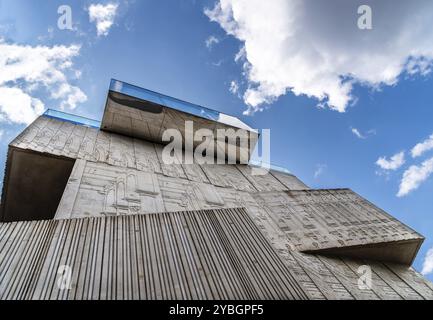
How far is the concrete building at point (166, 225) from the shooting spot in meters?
3.17

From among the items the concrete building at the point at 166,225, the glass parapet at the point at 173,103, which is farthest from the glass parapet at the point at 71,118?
the glass parapet at the point at 173,103

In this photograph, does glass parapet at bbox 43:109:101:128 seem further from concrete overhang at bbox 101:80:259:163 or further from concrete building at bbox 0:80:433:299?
concrete overhang at bbox 101:80:259:163

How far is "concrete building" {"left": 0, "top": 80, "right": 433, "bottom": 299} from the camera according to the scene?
3.17 m

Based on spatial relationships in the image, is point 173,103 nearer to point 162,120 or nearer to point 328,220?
point 162,120

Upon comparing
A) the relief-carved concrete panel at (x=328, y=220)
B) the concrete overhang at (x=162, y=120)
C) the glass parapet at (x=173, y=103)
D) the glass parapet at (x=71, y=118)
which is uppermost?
the glass parapet at (x=173, y=103)

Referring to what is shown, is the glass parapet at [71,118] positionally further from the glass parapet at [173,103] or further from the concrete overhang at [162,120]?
the glass parapet at [173,103]

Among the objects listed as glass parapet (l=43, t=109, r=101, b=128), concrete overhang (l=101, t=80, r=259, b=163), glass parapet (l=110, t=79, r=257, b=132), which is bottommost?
glass parapet (l=43, t=109, r=101, b=128)

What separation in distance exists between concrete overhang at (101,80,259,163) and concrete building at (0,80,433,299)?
5 cm

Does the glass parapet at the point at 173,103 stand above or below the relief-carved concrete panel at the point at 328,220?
above

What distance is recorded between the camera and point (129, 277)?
3.08 m

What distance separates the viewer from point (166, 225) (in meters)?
4.09

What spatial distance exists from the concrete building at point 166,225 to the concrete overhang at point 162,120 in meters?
0.05

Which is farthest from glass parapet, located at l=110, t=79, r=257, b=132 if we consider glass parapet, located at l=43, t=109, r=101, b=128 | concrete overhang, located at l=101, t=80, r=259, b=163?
glass parapet, located at l=43, t=109, r=101, b=128
